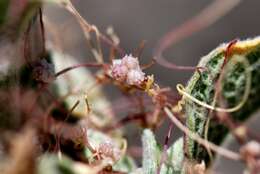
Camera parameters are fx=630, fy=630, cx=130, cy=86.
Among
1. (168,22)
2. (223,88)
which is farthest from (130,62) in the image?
(168,22)

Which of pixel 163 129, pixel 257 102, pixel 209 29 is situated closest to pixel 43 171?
pixel 257 102

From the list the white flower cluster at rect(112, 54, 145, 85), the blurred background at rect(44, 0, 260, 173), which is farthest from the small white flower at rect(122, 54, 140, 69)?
the blurred background at rect(44, 0, 260, 173)

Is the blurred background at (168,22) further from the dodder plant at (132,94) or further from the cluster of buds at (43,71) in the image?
the cluster of buds at (43,71)

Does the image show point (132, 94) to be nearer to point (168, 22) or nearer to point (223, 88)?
point (223, 88)

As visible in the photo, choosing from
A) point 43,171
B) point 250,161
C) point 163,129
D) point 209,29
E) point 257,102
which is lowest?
point 43,171

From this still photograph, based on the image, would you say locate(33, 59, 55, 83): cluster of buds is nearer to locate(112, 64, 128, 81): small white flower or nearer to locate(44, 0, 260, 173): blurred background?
locate(112, 64, 128, 81): small white flower

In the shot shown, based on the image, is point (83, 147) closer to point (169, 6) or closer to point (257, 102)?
point (257, 102)

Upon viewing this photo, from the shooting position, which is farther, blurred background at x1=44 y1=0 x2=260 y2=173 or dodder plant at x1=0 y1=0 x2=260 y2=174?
blurred background at x1=44 y1=0 x2=260 y2=173

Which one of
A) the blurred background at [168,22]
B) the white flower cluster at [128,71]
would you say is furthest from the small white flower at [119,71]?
the blurred background at [168,22]
